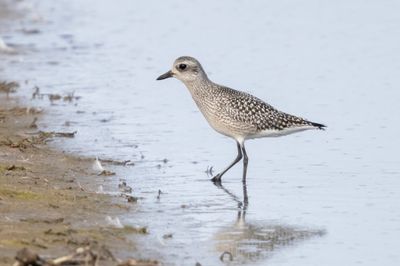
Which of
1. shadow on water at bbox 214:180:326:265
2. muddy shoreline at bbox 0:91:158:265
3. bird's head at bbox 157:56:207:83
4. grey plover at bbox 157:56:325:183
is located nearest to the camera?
muddy shoreline at bbox 0:91:158:265

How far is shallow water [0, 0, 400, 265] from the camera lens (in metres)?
9.12

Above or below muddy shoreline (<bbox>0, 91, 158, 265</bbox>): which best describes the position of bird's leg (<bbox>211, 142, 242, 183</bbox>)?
above

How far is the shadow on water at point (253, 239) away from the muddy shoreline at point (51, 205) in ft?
2.29

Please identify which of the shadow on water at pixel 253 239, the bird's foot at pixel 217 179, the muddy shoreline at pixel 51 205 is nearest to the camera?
the muddy shoreline at pixel 51 205

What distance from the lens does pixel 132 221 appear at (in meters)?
9.19

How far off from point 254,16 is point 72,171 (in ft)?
35.3

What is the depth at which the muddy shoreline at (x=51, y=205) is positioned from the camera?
308 inches

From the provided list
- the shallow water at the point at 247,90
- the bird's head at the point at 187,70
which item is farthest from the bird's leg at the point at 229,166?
the bird's head at the point at 187,70

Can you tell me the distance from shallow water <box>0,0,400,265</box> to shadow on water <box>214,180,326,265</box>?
0.06ft

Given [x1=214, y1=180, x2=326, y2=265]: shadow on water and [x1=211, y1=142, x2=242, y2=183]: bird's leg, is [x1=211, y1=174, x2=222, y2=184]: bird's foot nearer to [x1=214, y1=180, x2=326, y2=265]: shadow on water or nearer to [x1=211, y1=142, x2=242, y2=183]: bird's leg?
[x1=211, y1=142, x2=242, y2=183]: bird's leg

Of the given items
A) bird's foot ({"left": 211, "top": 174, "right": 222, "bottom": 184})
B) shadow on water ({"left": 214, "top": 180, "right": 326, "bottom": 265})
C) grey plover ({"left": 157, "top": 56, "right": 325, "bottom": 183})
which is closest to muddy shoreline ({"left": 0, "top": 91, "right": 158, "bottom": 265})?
shadow on water ({"left": 214, "top": 180, "right": 326, "bottom": 265})

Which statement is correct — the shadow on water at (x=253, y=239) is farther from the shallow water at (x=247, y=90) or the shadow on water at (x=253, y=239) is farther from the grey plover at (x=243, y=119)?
the grey plover at (x=243, y=119)

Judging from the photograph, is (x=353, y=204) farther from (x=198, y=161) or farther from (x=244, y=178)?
(x=198, y=161)

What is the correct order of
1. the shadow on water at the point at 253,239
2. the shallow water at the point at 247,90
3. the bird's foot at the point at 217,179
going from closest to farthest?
the shadow on water at the point at 253,239, the shallow water at the point at 247,90, the bird's foot at the point at 217,179
